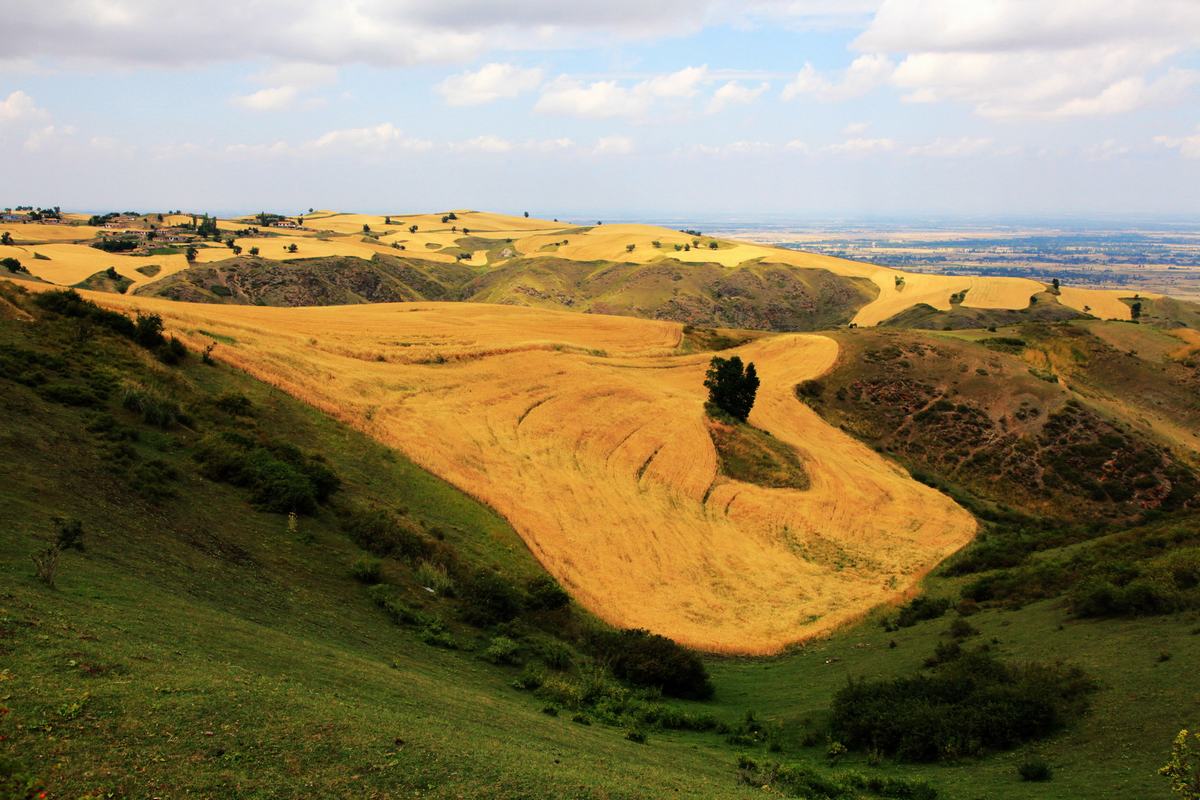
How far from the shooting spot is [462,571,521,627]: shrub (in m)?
25.4

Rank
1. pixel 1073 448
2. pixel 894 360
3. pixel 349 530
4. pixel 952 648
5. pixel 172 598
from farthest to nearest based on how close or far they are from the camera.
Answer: pixel 894 360
pixel 1073 448
pixel 349 530
pixel 952 648
pixel 172 598

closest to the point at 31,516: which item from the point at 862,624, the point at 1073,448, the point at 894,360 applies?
the point at 862,624

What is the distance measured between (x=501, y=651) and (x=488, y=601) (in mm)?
3425

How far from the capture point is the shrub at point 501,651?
23.0m

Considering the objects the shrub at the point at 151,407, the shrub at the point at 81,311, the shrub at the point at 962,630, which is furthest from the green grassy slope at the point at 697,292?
the shrub at the point at 962,630

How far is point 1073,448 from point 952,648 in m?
45.7

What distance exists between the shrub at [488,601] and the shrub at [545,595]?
2.47ft

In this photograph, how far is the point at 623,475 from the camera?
4591 centimetres

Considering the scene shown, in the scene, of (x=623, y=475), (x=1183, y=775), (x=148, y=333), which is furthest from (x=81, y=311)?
(x=1183, y=775)

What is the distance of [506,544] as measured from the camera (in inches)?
1312

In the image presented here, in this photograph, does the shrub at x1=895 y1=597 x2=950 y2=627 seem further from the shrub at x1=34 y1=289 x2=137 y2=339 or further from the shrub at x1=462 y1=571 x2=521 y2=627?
the shrub at x1=34 y1=289 x2=137 y2=339

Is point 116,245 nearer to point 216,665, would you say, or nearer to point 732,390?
point 732,390

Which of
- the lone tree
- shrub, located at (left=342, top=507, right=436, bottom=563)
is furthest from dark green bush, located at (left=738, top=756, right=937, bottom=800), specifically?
the lone tree

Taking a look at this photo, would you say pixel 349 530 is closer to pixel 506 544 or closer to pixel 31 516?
pixel 506 544
